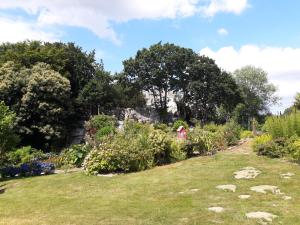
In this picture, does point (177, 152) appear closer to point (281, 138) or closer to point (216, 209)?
point (281, 138)

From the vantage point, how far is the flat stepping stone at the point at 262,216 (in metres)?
6.77

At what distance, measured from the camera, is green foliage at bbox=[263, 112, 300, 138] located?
44.9ft

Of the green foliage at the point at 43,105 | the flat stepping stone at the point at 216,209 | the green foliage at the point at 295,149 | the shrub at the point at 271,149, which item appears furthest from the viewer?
the green foliage at the point at 43,105

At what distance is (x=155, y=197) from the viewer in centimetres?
895

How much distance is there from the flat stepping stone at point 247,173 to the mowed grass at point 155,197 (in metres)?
0.18

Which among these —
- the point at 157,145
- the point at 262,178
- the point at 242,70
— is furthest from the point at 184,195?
the point at 242,70

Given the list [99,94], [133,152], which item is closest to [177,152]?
[133,152]

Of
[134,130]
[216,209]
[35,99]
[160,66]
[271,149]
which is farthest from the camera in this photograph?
[160,66]

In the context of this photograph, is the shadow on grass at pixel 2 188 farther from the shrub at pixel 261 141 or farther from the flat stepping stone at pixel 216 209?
the shrub at pixel 261 141

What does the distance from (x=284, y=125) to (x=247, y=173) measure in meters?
3.91

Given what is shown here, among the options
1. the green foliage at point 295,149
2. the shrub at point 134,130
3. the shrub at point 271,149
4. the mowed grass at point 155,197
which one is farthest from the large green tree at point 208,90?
the mowed grass at point 155,197

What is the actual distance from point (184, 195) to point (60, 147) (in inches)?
888

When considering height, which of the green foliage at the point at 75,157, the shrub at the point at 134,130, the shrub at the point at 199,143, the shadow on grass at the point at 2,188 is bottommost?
the shadow on grass at the point at 2,188

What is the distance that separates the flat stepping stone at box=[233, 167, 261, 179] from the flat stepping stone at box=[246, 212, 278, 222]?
10.7 ft
